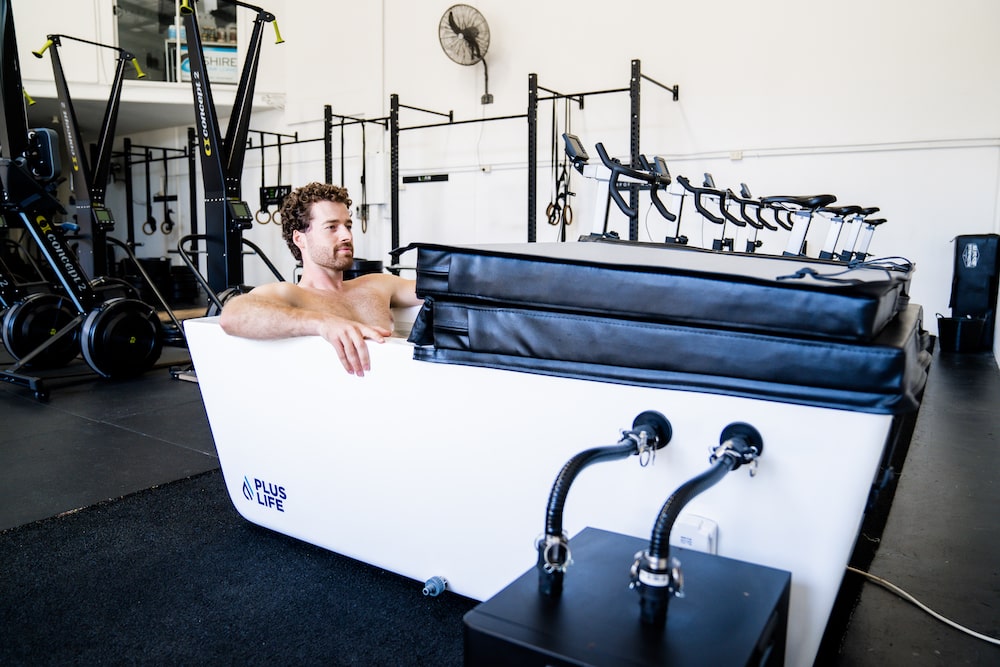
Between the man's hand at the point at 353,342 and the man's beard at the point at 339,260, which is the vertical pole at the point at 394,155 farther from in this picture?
the man's hand at the point at 353,342

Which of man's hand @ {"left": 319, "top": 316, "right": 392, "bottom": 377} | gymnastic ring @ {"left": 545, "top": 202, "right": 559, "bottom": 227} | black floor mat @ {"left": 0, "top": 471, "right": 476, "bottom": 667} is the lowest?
black floor mat @ {"left": 0, "top": 471, "right": 476, "bottom": 667}

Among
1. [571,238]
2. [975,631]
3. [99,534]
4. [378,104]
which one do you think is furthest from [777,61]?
[99,534]

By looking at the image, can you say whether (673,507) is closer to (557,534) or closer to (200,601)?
(557,534)

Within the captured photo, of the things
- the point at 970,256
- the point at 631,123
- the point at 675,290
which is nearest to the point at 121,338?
the point at 675,290

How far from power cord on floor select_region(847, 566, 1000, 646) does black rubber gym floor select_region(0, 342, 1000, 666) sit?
12mm

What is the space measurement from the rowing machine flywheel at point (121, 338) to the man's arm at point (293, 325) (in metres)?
2.62

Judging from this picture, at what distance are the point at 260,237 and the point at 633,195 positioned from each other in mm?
6080

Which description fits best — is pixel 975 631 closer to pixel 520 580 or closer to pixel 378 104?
pixel 520 580

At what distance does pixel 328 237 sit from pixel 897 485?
2.02 metres

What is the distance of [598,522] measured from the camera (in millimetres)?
1211

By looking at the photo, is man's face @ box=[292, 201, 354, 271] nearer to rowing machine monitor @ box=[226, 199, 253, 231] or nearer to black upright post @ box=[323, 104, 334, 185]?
rowing machine monitor @ box=[226, 199, 253, 231]

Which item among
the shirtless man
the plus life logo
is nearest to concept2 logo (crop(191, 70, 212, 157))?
the shirtless man

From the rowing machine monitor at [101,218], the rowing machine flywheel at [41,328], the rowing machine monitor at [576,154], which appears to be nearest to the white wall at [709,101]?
the rowing machine monitor at [576,154]

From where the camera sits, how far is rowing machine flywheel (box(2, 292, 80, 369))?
4.12m
